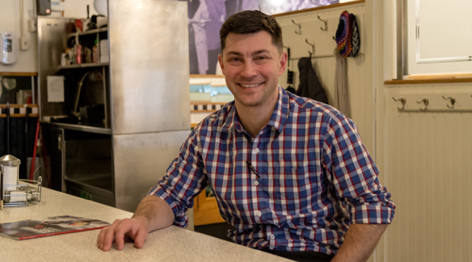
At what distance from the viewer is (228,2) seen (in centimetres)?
618

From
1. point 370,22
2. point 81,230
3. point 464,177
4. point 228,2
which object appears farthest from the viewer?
point 228,2

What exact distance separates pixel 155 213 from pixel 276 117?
0.53 m

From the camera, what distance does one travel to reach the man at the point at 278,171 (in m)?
1.59

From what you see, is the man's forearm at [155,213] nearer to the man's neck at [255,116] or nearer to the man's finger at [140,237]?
the man's finger at [140,237]

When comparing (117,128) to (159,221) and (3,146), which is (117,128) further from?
(159,221)

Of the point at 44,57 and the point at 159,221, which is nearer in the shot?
the point at 159,221

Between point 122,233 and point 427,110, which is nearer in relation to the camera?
point 122,233

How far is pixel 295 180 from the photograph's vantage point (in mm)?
1688

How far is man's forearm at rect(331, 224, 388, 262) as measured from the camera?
1.54 meters

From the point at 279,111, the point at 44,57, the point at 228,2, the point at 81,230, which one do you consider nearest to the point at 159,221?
the point at 81,230

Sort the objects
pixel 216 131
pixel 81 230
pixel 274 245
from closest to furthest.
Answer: pixel 81 230, pixel 274 245, pixel 216 131

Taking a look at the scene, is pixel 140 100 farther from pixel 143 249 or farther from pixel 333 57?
pixel 143 249

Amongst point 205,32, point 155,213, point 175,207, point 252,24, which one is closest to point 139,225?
point 155,213

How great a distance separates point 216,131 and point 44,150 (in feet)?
13.9
